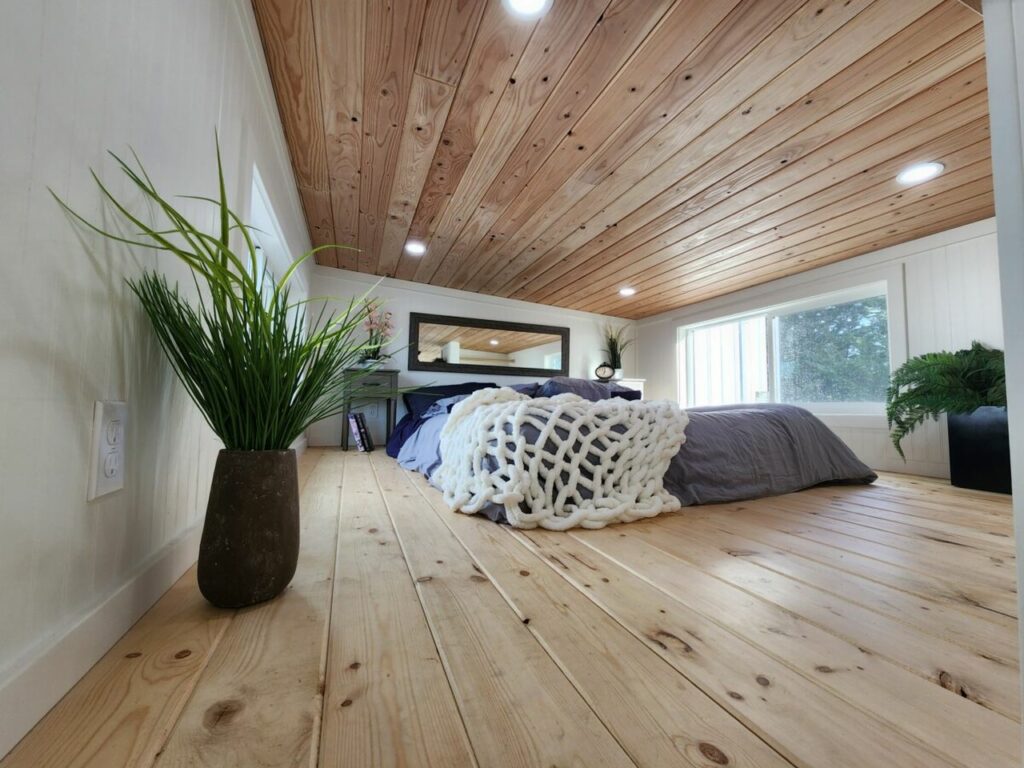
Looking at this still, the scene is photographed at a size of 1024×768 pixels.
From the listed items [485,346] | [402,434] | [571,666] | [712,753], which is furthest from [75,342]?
[485,346]

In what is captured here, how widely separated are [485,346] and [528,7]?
129 inches

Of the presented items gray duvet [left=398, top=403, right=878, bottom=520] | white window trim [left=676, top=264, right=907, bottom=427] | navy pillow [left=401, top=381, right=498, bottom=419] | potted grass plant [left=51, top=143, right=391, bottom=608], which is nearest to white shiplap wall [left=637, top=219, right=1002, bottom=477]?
white window trim [left=676, top=264, right=907, bottom=427]

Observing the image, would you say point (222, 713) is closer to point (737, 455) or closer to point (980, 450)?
point (737, 455)

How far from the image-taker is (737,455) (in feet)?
6.56

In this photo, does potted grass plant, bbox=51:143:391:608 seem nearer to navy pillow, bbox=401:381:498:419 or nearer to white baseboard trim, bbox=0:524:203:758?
white baseboard trim, bbox=0:524:203:758

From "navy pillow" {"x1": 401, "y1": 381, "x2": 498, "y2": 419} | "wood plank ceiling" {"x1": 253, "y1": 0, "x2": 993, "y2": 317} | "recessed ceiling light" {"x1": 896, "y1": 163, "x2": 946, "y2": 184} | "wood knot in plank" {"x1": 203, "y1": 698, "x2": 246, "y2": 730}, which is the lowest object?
"wood knot in plank" {"x1": 203, "y1": 698, "x2": 246, "y2": 730}

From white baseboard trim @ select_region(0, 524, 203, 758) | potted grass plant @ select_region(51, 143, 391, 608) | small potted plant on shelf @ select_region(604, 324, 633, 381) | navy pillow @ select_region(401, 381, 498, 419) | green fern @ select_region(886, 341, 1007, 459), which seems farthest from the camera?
small potted plant on shelf @ select_region(604, 324, 633, 381)

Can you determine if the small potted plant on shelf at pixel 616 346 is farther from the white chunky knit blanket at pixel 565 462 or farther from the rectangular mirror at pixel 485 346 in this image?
the white chunky knit blanket at pixel 565 462

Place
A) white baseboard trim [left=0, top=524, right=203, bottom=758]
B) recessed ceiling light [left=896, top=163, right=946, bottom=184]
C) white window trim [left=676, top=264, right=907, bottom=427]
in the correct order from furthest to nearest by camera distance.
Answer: white window trim [left=676, top=264, right=907, bottom=427]
recessed ceiling light [left=896, top=163, right=946, bottom=184]
white baseboard trim [left=0, top=524, right=203, bottom=758]

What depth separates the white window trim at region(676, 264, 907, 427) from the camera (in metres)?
2.96

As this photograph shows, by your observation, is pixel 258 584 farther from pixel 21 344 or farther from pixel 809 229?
pixel 809 229

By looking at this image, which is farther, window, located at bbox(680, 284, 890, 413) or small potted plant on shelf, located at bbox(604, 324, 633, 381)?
small potted plant on shelf, located at bbox(604, 324, 633, 381)

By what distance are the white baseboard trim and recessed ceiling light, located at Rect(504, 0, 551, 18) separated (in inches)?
70.9

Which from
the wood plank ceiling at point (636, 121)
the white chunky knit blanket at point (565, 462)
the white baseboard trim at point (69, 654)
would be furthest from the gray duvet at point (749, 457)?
the wood plank ceiling at point (636, 121)
